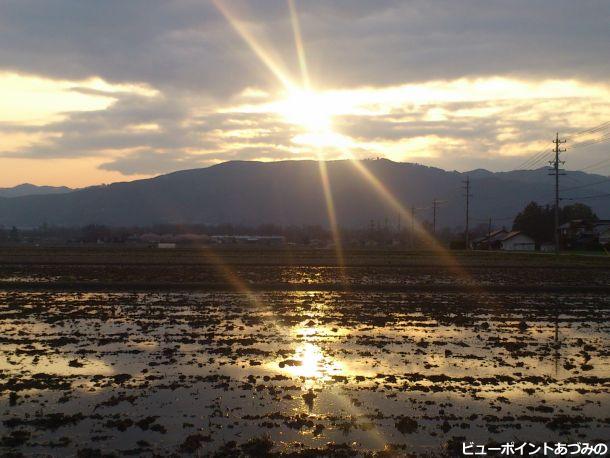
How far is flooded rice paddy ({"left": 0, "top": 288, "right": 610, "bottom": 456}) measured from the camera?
8.83 meters

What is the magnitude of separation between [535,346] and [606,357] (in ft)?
5.69

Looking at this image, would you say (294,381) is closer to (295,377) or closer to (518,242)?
(295,377)

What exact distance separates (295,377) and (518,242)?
9827 centimetres

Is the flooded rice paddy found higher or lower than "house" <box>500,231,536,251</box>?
higher

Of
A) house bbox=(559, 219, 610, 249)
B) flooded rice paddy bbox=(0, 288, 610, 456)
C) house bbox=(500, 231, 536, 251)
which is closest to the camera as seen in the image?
flooded rice paddy bbox=(0, 288, 610, 456)

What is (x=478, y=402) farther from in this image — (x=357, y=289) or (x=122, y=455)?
(x=357, y=289)

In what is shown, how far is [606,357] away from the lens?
14.6 m

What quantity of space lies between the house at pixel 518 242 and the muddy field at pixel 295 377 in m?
81.0

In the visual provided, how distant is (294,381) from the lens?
11.9 metres

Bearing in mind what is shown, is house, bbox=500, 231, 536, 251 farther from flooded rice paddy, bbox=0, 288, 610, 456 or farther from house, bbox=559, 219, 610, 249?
flooded rice paddy, bbox=0, 288, 610, 456

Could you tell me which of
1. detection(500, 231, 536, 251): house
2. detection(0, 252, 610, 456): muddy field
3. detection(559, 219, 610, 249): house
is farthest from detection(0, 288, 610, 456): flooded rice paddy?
detection(500, 231, 536, 251): house

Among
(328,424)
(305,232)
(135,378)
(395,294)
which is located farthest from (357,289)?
(305,232)

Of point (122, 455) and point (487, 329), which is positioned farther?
point (487, 329)

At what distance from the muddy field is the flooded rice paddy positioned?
0.04 metres
